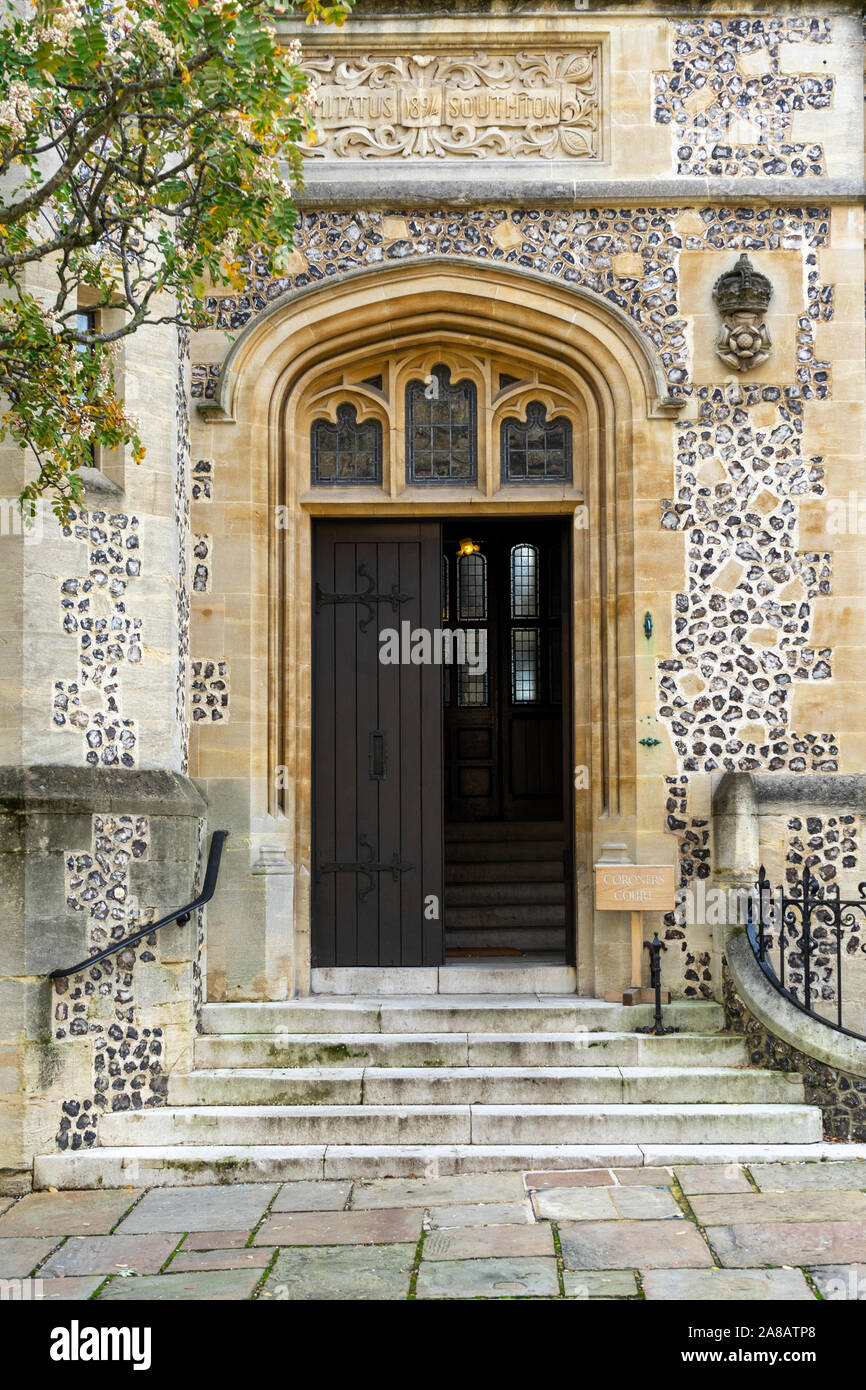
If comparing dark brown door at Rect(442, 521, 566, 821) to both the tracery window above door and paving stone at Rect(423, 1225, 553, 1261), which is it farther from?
paving stone at Rect(423, 1225, 553, 1261)

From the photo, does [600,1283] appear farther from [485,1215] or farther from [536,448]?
[536,448]

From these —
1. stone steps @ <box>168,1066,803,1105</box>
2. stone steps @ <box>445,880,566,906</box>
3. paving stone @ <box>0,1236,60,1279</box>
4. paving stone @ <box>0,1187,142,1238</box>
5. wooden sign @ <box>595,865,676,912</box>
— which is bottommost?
paving stone @ <box>0,1187,142,1238</box>

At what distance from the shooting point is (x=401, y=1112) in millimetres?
6340

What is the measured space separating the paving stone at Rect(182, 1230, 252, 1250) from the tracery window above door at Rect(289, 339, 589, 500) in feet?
14.0

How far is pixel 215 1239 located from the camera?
5266 millimetres

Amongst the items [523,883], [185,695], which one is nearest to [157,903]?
[185,695]

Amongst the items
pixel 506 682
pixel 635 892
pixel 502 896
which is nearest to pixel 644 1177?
pixel 635 892

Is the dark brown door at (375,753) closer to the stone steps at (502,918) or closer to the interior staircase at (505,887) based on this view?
the interior staircase at (505,887)

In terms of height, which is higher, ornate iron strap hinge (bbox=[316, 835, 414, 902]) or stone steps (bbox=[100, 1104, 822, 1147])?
ornate iron strap hinge (bbox=[316, 835, 414, 902])

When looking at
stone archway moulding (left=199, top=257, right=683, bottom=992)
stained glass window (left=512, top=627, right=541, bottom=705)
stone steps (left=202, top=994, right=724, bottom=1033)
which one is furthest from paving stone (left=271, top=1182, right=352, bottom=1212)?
stained glass window (left=512, top=627, right=541, bottom=705)

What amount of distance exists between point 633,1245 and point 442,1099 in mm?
1611

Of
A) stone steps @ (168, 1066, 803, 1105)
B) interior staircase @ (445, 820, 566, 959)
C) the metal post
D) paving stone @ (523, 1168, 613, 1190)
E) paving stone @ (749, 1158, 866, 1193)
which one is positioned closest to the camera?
paving stone @ (749, 1158, 866, 1193)

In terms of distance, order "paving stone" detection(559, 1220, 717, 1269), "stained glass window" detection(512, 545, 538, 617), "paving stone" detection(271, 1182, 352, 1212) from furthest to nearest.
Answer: "stained glass window" detection(512, 545, 538, 617), "paving stone" detection(271, 1182, 352, 1212), "paving stone" detection(559, 1220, 717, 1269)

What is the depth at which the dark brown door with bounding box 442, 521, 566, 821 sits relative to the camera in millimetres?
Answer: 12273
